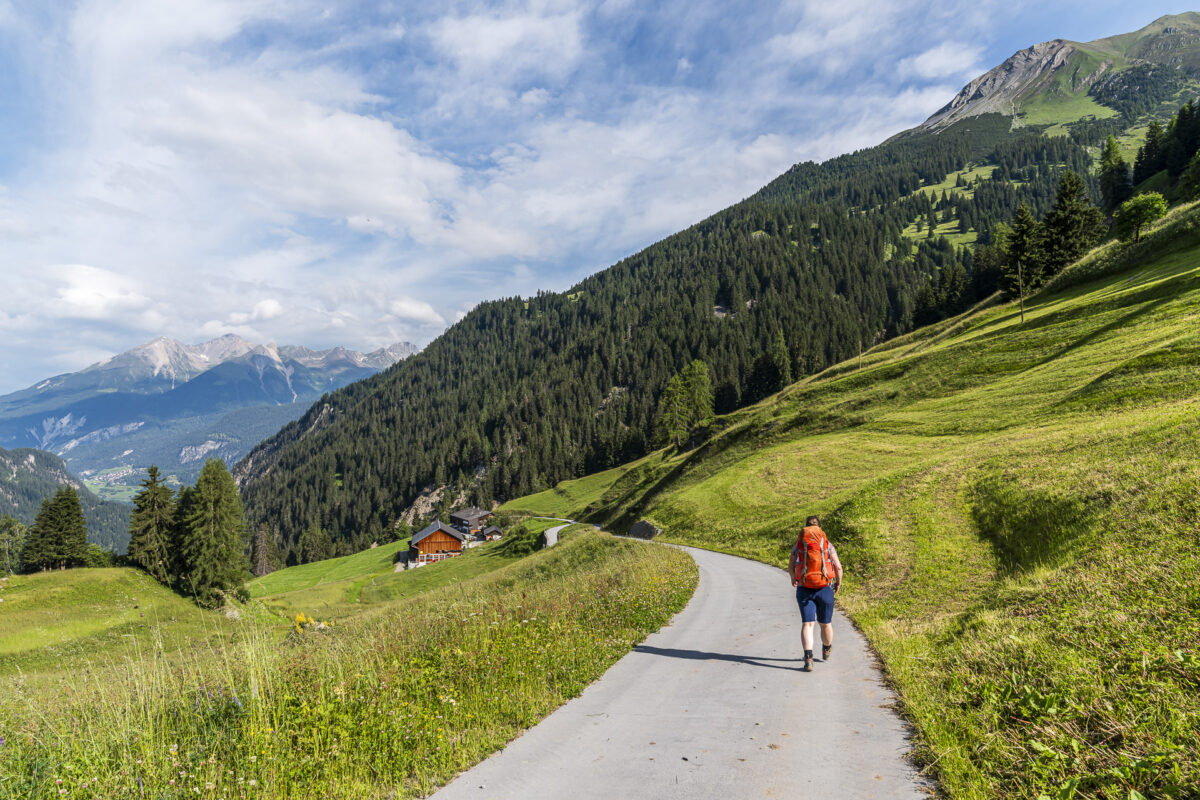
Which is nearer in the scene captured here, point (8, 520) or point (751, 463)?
point (751, 463)

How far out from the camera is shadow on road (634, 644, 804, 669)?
9734mm

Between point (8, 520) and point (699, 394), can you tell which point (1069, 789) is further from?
point (8, 520)

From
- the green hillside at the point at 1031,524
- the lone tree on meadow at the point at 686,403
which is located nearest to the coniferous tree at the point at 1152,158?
the green hillside at the point at 1031,524

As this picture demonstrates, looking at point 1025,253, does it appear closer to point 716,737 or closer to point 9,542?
point 716,737

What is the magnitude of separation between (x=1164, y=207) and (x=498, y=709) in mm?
80389

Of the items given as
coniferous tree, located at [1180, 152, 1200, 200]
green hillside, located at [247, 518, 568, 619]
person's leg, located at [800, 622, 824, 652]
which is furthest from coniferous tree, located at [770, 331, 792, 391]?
person's leg, located at [800, 622, 824, 652]

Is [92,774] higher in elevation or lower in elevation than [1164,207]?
lower

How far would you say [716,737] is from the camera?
6.43 metres

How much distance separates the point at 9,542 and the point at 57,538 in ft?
237

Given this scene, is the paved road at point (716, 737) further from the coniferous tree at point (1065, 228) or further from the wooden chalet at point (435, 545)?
the wooden chalet at point (435, 545)

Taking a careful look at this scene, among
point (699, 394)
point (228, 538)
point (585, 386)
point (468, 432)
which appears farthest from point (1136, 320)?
point (468, 432)

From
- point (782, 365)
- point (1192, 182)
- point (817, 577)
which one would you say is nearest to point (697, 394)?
point (782, 365)

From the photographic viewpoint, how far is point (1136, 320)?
110 ft

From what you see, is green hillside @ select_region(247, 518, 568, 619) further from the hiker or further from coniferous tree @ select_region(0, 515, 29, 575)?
coniferous tree @ select_region(0, 515, 29, 575)
